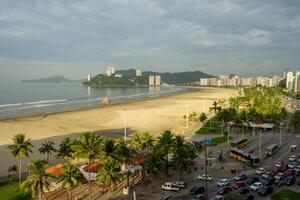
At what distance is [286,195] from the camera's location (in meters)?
45.0

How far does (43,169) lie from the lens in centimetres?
4084

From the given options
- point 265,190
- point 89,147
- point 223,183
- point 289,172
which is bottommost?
point 223,183

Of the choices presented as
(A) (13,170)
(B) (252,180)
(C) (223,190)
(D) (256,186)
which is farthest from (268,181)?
(A) (13,170)

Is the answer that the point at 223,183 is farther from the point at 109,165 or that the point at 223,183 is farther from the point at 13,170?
the point at 13,170

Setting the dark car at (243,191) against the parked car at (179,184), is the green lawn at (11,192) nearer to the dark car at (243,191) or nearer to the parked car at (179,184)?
the parked car at (179,184)

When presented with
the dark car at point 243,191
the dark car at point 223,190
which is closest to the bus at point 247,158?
the dark car at point 243,191

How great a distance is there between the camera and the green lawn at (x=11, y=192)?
151ft

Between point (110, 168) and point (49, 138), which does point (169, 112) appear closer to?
point (49, 138)

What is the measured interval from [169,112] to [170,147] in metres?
93.1

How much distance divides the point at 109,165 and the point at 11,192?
15117 mm

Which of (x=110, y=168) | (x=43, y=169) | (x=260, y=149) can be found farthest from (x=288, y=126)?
(x=43, y=169)

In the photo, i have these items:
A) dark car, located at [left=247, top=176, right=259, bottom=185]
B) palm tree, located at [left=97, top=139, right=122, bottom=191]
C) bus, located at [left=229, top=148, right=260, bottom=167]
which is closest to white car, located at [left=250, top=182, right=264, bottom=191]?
dark car, located at [left=247, top=176, right=259, bottom=185]

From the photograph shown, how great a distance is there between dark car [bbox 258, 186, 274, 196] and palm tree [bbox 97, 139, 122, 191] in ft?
59.9

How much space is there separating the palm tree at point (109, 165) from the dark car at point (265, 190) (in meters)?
18.2
